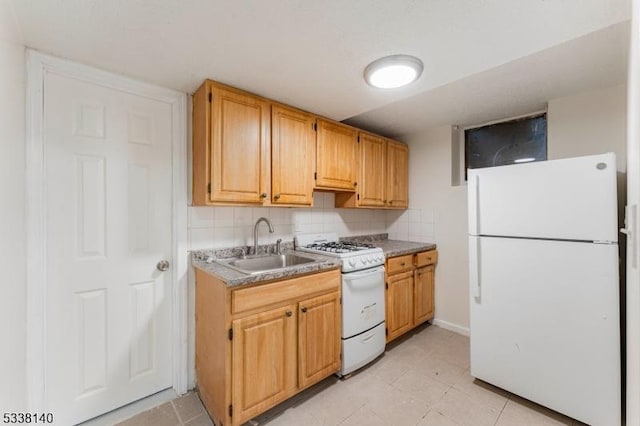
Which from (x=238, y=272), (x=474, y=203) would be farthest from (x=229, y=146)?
(x=474, y=203)

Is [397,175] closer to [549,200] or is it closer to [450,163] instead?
[450,163]

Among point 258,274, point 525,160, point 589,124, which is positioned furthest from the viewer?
point 525,160

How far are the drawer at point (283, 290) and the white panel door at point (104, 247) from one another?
2.41 ft

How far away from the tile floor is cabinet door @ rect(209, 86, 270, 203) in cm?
138

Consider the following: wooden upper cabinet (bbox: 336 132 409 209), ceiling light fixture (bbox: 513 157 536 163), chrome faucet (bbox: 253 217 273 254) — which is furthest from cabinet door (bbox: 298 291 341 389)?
ceiling light fixture (bbox: 513 157 536 163)

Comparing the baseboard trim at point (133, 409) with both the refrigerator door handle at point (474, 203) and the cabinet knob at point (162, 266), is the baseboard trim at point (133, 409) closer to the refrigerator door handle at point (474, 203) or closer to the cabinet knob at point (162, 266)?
the cabinet knob at point (162, 266)

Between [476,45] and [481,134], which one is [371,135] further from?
[476,45]

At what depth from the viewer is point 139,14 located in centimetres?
119

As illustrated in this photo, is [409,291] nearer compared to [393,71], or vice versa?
[393,71]

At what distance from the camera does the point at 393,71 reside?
1.61m

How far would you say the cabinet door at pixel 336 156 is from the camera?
7.77ft

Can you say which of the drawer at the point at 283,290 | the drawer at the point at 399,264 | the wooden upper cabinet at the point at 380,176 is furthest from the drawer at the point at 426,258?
the drawer at the point at 283,290

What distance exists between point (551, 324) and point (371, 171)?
71.8 inches

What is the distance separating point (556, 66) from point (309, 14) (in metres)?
1.63
